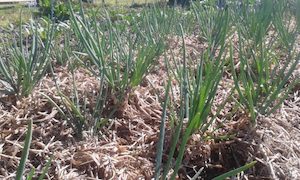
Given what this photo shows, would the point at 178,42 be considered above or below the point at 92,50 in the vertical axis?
below

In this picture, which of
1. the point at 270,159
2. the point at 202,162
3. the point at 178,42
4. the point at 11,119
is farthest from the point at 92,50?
the point at 178,42

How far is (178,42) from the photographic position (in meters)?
1.93

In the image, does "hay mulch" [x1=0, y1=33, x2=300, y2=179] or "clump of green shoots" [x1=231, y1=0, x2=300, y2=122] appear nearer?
"hay mulch" [x1=0, y1=33, x2=300, y2=179]

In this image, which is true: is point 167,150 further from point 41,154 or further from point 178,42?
point 178,42

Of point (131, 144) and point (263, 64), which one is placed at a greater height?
point (263, 64)

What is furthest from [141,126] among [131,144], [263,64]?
[263,64]

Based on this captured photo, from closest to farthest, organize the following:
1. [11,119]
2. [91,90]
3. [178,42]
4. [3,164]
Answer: [3,164], [11,119], [91,90], [178,42]

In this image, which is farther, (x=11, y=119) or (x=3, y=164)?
(x=11, y=119)

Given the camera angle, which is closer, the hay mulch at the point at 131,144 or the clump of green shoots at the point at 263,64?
the hay mulch at the point at 131,144

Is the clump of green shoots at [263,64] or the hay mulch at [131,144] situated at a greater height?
the clump of green shoots at [263,64]

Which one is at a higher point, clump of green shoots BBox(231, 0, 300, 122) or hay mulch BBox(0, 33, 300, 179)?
clump of green shoots BBox(231, 0, 300, 122)

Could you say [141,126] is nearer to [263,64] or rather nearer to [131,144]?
[131,144]

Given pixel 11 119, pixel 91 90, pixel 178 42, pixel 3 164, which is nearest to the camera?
pixel 3 164

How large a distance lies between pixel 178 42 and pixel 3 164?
119cm
